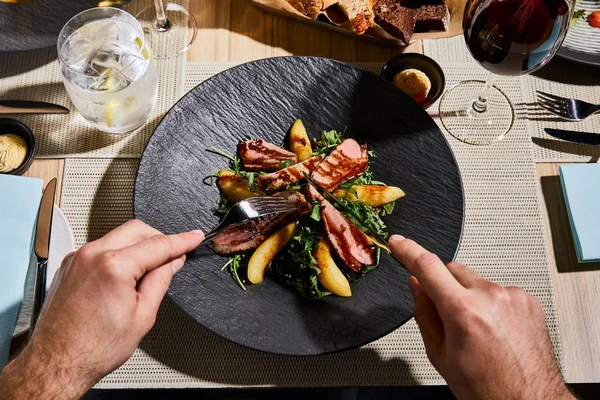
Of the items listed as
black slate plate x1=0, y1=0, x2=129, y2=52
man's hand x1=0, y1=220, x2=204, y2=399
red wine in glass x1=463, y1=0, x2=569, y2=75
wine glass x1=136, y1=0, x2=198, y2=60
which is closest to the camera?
man's hand x1=0, y1=220, x2=204, y2=399

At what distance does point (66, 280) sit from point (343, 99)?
2.69 feet

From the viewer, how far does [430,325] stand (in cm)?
114

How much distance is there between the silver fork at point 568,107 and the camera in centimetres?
159

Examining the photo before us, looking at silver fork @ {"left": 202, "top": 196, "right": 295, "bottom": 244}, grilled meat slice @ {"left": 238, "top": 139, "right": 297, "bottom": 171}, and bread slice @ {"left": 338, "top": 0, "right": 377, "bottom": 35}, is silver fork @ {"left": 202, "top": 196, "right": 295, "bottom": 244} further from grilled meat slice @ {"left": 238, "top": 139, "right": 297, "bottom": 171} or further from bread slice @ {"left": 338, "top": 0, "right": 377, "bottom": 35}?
bread slice @ {"left": 338, "top": 0, "right": 377, "bottom": 35}

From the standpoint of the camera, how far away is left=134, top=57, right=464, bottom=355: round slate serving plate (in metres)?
1.26

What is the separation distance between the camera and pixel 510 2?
122cm

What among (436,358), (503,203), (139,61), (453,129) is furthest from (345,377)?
(139,61)

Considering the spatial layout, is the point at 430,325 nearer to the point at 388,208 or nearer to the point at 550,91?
the point at 388,208

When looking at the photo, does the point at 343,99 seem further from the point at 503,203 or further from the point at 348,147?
the point at 503,203

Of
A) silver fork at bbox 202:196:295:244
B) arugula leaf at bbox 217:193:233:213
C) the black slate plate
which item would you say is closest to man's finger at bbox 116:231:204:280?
silver fork at bbox 202:196:295:244

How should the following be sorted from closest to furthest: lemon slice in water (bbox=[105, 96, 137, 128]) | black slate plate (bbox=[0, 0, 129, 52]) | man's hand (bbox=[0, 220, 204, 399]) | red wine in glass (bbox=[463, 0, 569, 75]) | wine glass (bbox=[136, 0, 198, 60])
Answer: man's hand (bbox=[0, 220, 204, 399]), red wine in glass (bbox=[463, 0, 569, 75]), lemon slice in water (bbox=[105, 96, 137, 128]), black slate plate (bbox=[0, 0, 129, 52]), wine glass (bbox=[136, 0, 198, 60])

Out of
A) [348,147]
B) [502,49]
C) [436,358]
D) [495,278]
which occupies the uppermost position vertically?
[502,49]

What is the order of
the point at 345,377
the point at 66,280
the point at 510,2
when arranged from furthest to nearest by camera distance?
the point at 345,377 < the point at 510,2 < the point at 66,280

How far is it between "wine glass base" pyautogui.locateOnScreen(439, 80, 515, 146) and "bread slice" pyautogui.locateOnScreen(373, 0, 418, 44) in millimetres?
216
